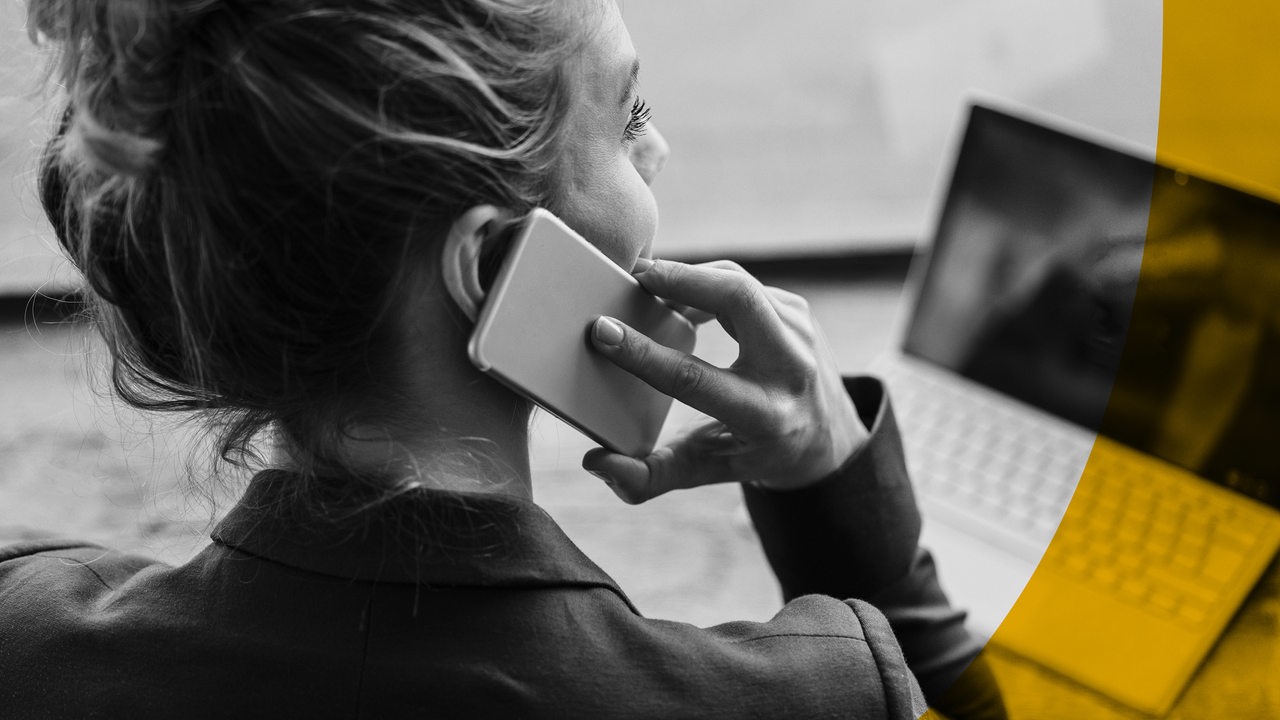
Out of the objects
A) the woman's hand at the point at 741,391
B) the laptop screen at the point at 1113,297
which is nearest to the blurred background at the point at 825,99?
the laptop screen at the point at 1113,297

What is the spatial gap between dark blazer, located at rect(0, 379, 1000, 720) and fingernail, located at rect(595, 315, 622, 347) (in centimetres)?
10

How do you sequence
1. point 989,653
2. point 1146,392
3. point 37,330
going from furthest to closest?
point 37,330 < point 1146,392 < point 989,653

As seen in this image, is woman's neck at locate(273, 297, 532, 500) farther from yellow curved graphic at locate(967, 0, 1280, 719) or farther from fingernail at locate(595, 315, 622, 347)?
yellow curved graphic at locate(967, 0, 1280, 719)

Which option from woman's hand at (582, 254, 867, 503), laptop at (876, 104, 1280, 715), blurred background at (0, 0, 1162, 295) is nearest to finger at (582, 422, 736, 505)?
woman's hand at (582, 254, 867, 503)

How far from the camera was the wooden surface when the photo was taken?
2.40 ft

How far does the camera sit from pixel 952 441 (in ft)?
3.08

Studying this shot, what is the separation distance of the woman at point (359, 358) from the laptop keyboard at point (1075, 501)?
323mm

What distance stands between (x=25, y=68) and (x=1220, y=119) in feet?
2.91

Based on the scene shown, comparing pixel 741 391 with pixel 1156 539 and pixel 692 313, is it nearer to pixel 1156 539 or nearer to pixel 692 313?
pixel 692 313

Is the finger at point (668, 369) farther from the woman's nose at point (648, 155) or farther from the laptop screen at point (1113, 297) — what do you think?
the laptop screen at point (1113, 297)

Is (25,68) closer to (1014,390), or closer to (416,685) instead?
(416,685)

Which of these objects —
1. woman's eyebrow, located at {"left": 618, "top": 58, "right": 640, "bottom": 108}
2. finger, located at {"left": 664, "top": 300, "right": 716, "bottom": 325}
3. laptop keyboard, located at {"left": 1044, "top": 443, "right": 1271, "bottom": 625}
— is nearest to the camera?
woman's eyebrow, located at {"left": 618, "top": 58, "right": 640, "bottom": 108}

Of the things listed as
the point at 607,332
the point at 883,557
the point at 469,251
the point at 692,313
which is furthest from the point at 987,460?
the point at 469,251

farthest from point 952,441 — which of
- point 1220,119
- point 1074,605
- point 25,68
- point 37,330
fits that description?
point 37,330
